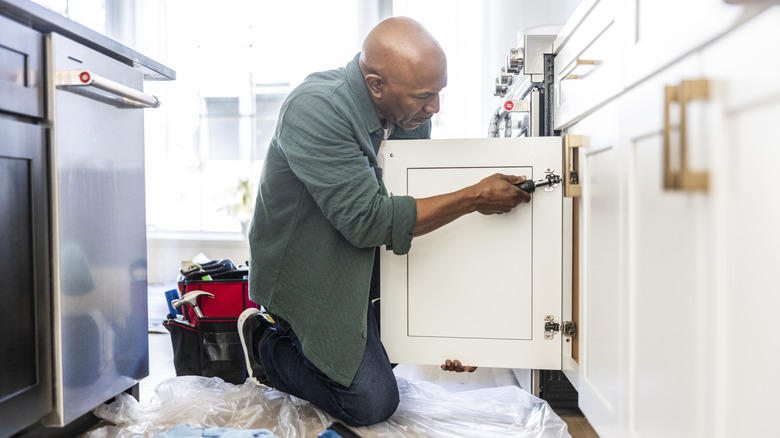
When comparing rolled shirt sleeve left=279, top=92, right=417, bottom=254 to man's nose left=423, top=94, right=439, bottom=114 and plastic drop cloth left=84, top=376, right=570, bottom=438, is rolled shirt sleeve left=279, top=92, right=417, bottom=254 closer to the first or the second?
man's nose left=423, top=94, right=439, bottom=114

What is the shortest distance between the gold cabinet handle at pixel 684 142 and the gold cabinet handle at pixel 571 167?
551 mm

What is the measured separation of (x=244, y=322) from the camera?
1594 millimetres

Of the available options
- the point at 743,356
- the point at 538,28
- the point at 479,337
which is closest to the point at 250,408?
the point at 479,337

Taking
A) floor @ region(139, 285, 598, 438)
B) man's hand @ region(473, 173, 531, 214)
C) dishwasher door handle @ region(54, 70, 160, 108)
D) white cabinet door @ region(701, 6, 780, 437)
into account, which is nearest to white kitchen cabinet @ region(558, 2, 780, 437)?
white cabinet door @ region(701, 6, 780, 437)

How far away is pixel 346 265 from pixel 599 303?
0.57 metres

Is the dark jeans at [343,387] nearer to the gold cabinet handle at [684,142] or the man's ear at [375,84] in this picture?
the man's ear at [375,84]

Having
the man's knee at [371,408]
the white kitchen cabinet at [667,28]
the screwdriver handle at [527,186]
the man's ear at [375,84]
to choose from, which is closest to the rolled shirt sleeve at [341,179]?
the man's ear at [375,84]

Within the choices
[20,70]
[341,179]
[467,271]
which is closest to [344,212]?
[341,179]

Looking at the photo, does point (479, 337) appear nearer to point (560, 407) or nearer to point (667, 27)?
point (560, 407)

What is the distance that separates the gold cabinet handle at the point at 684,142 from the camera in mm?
595

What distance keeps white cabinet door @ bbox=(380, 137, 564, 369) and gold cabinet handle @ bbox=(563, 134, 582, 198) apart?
64 mm

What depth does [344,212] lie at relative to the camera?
127cm

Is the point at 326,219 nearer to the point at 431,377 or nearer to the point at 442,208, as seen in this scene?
the point at 442,208

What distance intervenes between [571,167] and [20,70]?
109cm
